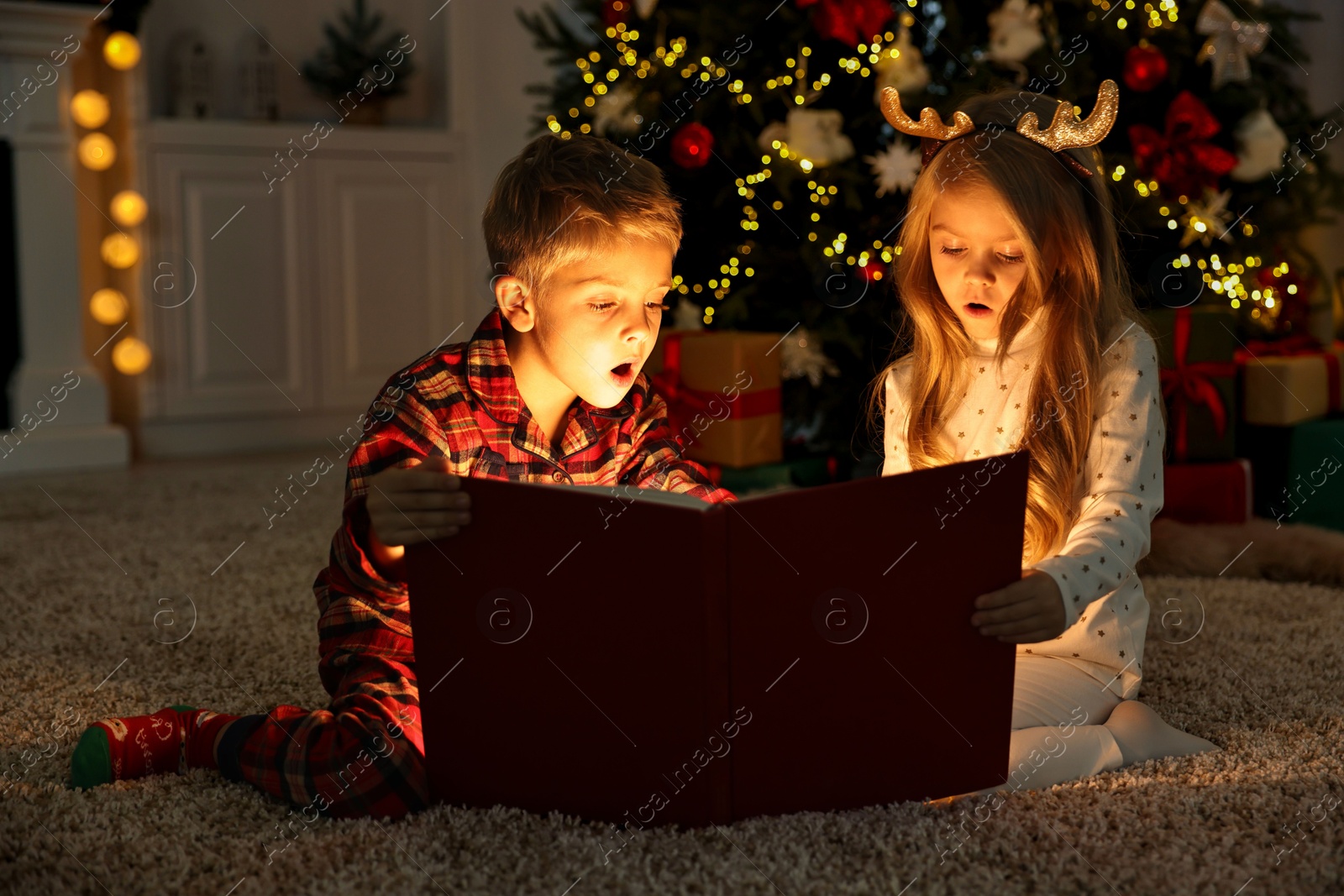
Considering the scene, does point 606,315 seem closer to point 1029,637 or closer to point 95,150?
point 1029,637

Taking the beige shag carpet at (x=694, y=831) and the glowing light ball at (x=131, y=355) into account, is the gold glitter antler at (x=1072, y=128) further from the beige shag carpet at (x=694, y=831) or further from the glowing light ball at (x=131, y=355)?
the glowing light ball at (x=131, y=355)

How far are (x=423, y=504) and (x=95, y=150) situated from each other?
2521 millimetres

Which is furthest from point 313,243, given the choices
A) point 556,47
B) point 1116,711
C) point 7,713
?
point 1116,711

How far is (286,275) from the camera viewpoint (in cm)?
321

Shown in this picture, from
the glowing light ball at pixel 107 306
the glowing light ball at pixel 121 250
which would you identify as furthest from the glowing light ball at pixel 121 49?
the glowing light ball at pixel 107 306

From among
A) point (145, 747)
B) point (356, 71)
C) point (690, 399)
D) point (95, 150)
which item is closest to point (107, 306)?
point (95, 150)

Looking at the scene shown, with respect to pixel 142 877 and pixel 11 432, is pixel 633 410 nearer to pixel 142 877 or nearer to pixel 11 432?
pixel 142 877

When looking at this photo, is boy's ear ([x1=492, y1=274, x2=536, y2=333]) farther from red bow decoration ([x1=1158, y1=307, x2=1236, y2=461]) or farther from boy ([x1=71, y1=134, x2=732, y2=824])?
red bow decoration ([x1=1158, y1=307, x2=1236, y2=461])

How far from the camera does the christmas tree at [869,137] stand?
1899 mm

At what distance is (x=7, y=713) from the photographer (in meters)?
1.15

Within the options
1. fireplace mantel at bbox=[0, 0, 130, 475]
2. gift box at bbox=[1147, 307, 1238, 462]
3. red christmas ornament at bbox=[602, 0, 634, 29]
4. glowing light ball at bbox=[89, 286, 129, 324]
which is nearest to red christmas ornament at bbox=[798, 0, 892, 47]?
red christmas ornament at bbox=[602, 0, 634, 29]

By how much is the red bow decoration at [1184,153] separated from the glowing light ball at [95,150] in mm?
2357

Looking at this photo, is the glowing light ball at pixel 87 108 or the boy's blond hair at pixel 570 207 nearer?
the boy's blond hair at pixel 570 207

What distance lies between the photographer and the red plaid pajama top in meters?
0.93
